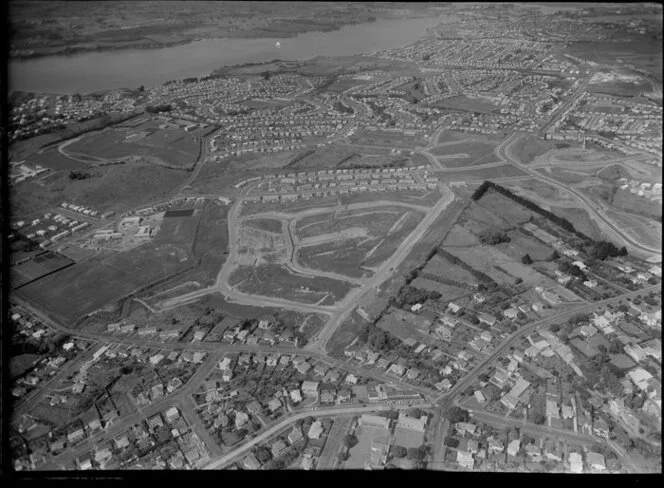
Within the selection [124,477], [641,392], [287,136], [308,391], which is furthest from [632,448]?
[287,136]

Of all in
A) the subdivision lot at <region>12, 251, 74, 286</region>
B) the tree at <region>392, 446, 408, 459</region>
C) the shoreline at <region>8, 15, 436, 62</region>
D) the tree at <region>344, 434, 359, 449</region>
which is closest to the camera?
the tree at <region>392, 446, 408, 459</region>

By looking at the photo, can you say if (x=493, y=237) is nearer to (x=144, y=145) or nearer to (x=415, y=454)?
(x=415, y=454)

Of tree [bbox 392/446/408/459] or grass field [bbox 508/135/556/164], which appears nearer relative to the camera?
tree [bbox 392/446/408/459]

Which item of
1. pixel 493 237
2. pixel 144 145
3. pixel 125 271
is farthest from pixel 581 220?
pixel 144 145

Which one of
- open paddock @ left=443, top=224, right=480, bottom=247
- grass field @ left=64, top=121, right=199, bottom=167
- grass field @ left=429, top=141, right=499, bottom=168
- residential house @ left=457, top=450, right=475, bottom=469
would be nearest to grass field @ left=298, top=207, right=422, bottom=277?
open paddock @ left=443, top=224, right=480, bottom=247

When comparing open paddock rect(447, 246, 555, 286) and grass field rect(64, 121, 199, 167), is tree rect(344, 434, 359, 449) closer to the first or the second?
open paddock rect(447, 246, 555, 286)

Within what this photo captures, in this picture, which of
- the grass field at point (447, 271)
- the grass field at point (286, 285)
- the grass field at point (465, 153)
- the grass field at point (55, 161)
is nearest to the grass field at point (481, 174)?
the grass field at point (465, 153)

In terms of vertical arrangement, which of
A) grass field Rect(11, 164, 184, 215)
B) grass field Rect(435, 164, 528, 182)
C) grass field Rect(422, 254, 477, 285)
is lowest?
grass field Rect(435, 164, 528, 182)
